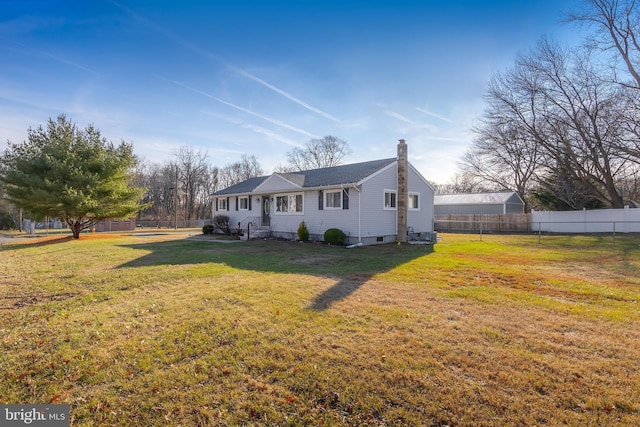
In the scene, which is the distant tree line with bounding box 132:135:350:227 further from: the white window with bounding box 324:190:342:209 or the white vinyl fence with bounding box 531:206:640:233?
the white window with bounding box 324:190:342:209

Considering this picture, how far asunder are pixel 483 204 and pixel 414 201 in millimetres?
16382

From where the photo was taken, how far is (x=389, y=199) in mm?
16422

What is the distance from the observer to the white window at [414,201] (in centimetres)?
1767

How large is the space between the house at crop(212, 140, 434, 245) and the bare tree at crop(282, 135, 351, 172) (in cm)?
2896

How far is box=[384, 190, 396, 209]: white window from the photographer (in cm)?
1617

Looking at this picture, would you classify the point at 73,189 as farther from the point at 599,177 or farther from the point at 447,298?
the point at 599,177

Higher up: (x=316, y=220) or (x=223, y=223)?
(x=316, y=220)

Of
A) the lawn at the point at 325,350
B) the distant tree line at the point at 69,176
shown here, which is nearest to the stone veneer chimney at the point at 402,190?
the lawn at the point at 325,350

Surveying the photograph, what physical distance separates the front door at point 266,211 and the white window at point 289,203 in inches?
37.1

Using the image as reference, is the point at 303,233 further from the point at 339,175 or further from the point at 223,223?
the point at 223,223

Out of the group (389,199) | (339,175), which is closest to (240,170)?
(339,175)

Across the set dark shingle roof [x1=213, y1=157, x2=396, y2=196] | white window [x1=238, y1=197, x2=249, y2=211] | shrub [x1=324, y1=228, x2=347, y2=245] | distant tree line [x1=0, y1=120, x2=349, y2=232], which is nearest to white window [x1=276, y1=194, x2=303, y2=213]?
dark shingle roof [x1=213, y1=157, x2=396, y2=196]

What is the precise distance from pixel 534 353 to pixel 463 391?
1.37 m

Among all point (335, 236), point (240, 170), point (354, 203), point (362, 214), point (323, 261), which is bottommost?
point (323, 261)
